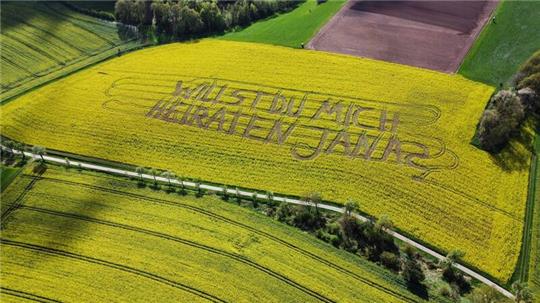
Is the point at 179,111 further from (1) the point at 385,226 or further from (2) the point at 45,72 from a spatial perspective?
(1) the point at 385,226

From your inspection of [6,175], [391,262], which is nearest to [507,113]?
[391,262]

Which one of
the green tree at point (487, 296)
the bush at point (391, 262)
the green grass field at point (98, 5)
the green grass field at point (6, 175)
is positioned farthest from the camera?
the green grass field at point (98, 5)

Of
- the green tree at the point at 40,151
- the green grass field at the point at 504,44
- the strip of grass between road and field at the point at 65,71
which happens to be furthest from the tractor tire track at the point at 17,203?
the green grass field at the point at 504,44

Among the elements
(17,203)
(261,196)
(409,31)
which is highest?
(409,31)

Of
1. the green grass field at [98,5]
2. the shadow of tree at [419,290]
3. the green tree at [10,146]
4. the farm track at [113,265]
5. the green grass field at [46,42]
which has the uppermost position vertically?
the green grass field at [98,5]

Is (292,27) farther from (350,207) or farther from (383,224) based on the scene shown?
(383,224)

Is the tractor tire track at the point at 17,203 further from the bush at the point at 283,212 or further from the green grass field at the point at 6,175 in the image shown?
the bush at the point at 283,212

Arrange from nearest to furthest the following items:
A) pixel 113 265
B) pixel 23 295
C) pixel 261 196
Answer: pixel 23 295, pixel 113 265, pixel 261 196

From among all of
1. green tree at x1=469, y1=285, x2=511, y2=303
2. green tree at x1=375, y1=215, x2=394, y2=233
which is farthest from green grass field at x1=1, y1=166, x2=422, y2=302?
green tree at x1=469, y1=285, x2=511, y2=303
